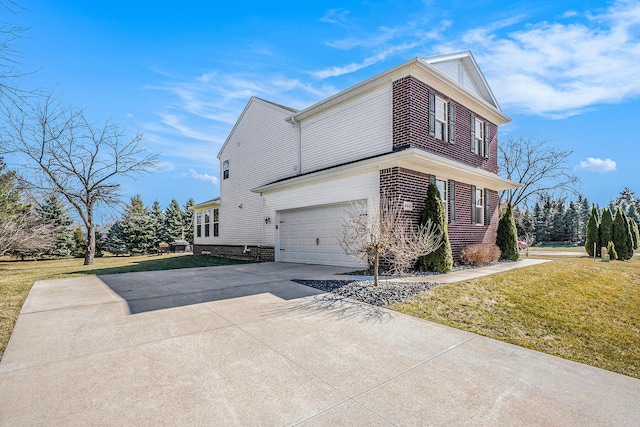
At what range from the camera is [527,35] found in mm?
9844

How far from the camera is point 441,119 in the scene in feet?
38.3

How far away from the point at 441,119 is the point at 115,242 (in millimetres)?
32984

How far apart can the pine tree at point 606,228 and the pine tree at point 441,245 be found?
15398 mm

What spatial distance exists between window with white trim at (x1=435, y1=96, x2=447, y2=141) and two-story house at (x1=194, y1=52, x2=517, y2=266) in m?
0.04

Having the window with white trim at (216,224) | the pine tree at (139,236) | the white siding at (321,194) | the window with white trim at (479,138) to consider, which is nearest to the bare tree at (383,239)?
the white siding at (321,194)

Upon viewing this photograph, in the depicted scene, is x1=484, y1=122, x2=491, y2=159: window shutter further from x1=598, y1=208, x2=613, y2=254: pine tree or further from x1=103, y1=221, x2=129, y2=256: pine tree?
x1=103, y1=221, x2=129, y2=256: pine tree

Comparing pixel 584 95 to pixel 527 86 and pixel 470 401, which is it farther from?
pixel 470 401

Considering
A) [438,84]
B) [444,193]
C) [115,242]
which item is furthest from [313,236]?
[115,242]

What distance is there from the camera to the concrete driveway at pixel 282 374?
2.50 m

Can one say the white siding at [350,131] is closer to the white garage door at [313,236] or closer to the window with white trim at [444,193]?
the white garage door at [313,236]

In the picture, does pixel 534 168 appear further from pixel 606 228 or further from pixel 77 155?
pixel 77 155

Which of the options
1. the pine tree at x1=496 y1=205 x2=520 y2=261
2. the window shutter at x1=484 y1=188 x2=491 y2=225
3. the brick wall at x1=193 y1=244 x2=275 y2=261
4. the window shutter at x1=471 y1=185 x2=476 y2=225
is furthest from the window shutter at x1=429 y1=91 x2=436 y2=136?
the brick wall at x1=193 y1=244 x2=275 y2=261

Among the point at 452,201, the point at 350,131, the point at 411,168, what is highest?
the point at 350,131

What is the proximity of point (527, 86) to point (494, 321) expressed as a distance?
494 inches
